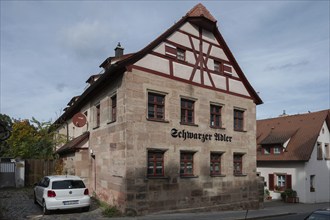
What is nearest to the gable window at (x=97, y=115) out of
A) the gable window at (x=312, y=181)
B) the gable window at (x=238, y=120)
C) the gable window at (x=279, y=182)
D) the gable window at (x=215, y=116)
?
the gable window at (x=215, y=116)

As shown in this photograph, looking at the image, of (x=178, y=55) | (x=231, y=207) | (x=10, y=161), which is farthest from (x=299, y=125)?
(x=10, y=161)

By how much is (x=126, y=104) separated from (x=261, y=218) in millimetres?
8850

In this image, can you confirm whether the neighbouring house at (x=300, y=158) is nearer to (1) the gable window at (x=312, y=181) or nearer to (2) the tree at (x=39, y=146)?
(1) the gable window at (x=312, y=181)

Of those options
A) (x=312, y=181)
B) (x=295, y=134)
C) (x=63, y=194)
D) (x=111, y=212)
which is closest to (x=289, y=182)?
A: (x=312, y=181)

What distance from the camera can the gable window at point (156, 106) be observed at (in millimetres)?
16328

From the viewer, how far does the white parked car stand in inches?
548

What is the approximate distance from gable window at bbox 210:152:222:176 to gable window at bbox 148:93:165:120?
4.30 metres

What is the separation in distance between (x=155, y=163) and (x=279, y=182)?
18401 mm

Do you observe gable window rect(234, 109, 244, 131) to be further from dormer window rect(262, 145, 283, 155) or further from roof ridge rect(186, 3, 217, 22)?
dormer window rect(262, 145, 283, 155)

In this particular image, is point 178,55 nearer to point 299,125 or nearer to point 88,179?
point 88,179

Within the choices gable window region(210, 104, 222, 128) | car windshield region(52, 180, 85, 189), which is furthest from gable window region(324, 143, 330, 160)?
car windshield region(52, 180, 85, 189)

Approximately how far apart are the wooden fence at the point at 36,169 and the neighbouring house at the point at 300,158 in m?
18.4

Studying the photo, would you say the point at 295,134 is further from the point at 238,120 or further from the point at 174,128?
the point at 174,128

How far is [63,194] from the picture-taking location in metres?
14.1
